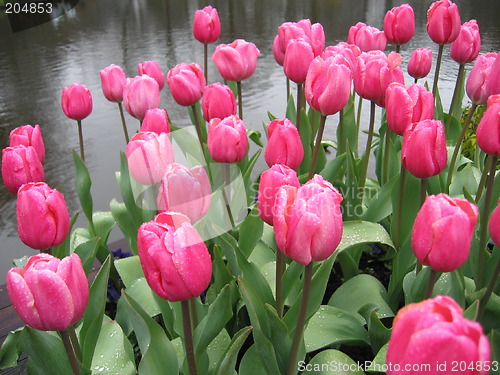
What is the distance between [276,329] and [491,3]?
529cm

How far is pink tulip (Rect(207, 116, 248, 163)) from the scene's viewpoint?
3.16ft

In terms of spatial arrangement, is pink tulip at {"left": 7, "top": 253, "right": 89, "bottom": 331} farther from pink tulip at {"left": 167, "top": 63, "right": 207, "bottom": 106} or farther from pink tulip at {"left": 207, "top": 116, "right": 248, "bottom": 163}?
pink tulip at {"left": 167, "top": 63, "right": 207, "bottom": 106}

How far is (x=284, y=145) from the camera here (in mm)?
949

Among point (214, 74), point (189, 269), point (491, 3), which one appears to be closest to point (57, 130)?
point (214, 74)

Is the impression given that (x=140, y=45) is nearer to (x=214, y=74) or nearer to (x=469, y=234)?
(x=214, y=74)

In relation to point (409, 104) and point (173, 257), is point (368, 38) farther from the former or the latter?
point (173, 257)

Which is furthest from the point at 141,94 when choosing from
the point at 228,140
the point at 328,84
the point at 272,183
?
the point at 272,183

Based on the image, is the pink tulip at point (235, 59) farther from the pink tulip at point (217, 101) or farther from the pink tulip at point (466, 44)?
the pink tulip at point (466, 44)

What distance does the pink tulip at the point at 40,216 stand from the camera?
2.51ft

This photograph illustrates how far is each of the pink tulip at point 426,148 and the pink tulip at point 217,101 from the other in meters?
0.44

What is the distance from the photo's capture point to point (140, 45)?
3.94m

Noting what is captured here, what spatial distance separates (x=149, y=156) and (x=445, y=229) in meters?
0.52

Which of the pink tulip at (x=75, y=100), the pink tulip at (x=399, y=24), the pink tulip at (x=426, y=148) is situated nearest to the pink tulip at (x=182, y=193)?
the pink tulip at (x=426, y=148)

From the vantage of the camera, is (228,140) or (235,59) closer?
(228,140)
